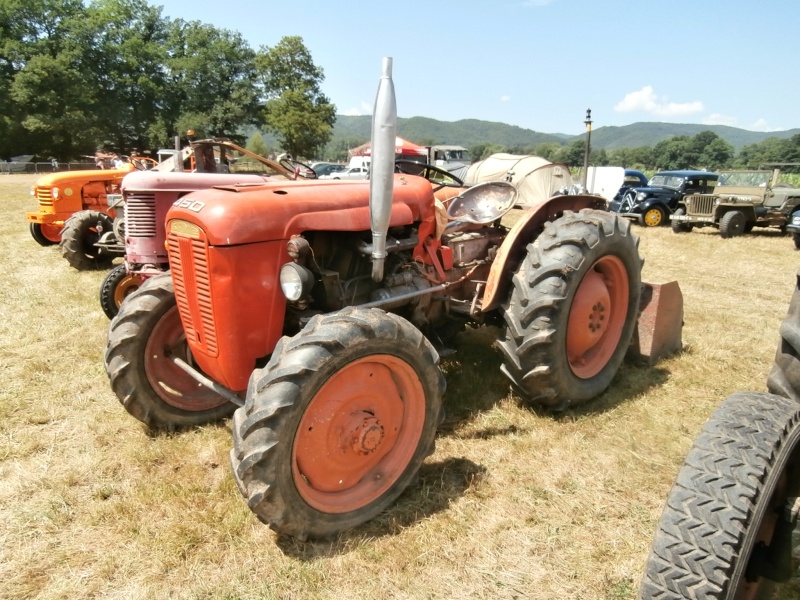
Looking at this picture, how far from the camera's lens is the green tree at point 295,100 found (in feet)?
137

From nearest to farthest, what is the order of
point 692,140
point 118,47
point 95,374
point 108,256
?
point 95,374 < point 108,256 < point 118,47 < point 692,140

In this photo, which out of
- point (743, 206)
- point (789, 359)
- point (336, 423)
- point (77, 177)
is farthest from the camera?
point (743, 206)

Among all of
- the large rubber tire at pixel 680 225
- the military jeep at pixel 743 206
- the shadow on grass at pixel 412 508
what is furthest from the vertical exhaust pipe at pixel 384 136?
the large rubber tire at pixel 680 225

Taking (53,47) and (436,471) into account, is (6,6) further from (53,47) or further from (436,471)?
(436,471)

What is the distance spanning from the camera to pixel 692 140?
82.7 meters

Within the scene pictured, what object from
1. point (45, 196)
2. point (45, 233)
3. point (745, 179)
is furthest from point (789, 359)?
point (745, 179)

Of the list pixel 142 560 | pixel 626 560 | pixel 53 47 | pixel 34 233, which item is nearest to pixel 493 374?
pixel 626 560

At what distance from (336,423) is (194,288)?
89 cm

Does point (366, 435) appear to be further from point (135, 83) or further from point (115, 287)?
point (135, 83)

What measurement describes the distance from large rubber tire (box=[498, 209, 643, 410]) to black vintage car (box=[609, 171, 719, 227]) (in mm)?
11074

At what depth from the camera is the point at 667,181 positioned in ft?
47.4

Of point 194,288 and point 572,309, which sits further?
point 572,309

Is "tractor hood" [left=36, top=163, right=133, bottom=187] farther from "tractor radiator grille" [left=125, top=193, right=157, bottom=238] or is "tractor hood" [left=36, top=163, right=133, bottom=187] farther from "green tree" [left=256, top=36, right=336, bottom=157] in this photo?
"green tree" [left=256, top=36, right=336, bottom=157]

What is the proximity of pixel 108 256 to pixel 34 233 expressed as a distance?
2.62 meters
